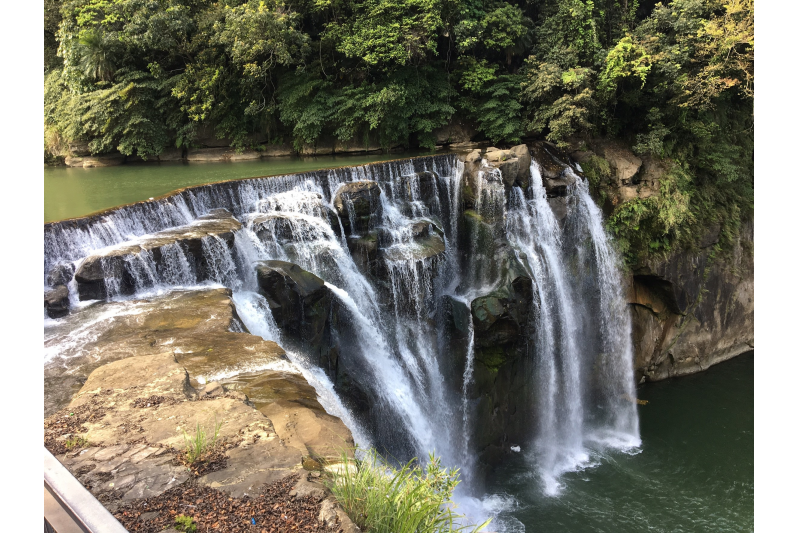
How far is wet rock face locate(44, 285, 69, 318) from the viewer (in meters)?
6.66

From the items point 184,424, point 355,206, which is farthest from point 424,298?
point 184,424

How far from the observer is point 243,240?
339 inches

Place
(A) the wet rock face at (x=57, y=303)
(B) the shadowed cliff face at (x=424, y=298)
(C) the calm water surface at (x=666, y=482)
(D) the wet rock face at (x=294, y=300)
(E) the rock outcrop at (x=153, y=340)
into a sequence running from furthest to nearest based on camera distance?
(C) the calm water surface at (x=666, y=482), (D) the wet rock face at (x=294, y=300), (B) the shadowed cliff face at (x=424, y=298), (A) the wet rock face at (x=57, y=303), (E) the rock outcrop at (x=153, y=340)

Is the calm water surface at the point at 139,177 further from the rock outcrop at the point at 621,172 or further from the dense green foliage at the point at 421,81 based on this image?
the rock outcrop at the point at 621,172

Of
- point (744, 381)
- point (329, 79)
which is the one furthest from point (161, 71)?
point (744, 381)

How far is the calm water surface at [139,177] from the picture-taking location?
1091 centimetres

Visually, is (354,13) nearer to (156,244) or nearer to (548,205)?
(548,205)

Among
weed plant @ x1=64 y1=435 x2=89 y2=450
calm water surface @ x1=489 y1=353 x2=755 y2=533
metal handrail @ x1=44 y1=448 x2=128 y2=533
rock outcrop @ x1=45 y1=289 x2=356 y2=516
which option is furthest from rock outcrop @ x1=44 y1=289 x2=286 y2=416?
calm water surface @ x1=489 y1=353 x2=755 y2=533

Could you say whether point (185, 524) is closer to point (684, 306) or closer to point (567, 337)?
point (567, 337)

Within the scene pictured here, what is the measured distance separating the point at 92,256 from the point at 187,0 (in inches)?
515

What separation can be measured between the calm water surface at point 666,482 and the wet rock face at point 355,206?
583cm

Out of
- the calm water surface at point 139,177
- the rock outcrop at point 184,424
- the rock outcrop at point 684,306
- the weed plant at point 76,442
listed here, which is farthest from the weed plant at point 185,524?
the rock outcrop at point 684,306

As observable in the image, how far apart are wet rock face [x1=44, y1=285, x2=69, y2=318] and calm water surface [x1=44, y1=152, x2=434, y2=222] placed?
136 inches

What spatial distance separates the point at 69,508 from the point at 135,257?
6759 millimetres
